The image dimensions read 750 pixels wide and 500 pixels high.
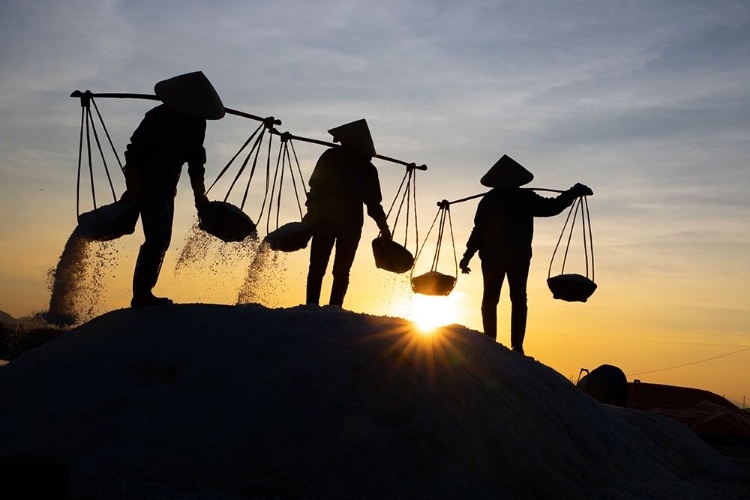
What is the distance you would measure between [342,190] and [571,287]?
7.34 feet

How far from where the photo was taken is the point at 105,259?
15.9 ft

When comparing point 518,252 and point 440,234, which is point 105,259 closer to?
point 518,252

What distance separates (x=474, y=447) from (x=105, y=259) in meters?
2.76

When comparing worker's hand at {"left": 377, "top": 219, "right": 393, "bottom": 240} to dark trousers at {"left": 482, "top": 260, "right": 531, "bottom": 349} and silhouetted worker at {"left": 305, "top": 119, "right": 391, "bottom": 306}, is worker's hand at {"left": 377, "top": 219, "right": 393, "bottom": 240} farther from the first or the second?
dark trousers at {"left": 482, "top": 260, "right": 531, "bottom": 349}

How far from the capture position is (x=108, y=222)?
458 centimetres

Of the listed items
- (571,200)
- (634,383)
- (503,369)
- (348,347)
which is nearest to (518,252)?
(571,200)

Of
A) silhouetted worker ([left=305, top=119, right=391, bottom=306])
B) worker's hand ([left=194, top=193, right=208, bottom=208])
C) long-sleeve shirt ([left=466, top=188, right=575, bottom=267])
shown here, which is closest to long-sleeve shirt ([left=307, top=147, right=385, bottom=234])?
silhouetted worker ([left=305, top=119, right=391, bottom=306])

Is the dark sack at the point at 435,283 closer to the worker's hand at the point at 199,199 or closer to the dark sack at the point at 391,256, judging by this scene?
the dark sack at the point at 391,256

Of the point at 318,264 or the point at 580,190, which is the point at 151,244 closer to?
the point at 318,264

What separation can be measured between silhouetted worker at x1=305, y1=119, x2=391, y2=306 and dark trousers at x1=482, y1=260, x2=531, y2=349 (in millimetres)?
1331

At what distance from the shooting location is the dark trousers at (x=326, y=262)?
608 cm

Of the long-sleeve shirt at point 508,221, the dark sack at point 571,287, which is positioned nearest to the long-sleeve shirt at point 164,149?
the long-sleeve shirt at point 508,221

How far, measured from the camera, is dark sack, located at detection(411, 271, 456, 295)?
7.21 metres

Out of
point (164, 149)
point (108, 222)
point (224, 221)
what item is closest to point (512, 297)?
point (224, 221)
